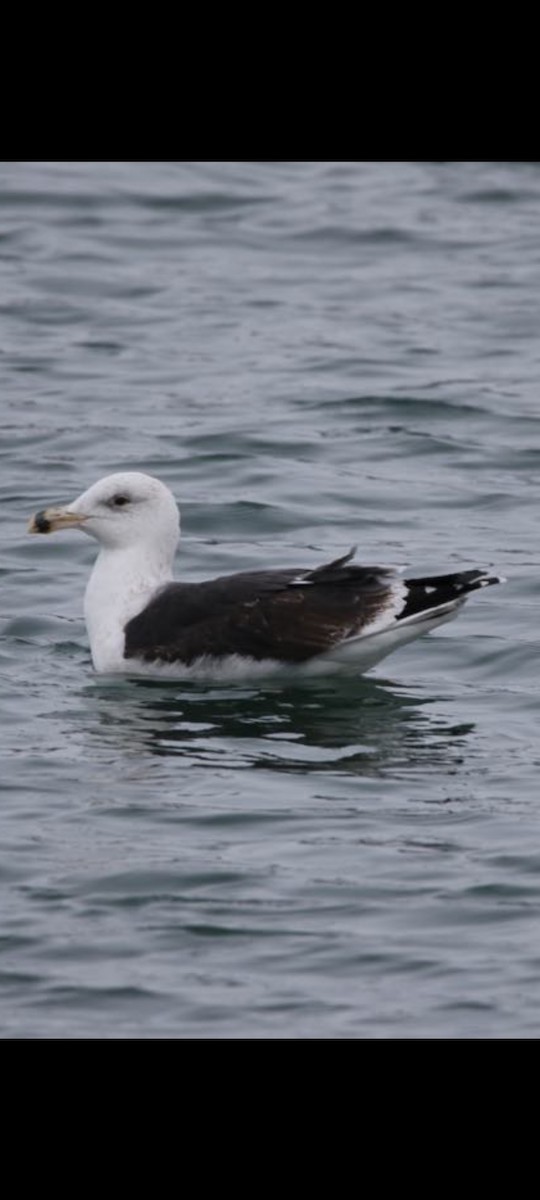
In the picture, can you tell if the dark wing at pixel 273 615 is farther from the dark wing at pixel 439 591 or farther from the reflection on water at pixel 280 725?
the reflection on water at pixel 280 725

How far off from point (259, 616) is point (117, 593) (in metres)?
0.82

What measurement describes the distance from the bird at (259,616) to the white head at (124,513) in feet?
0.05

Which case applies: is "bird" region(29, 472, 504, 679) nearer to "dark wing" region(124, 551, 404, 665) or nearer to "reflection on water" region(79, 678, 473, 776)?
"dark wing" region(124, 551, 404, 665)

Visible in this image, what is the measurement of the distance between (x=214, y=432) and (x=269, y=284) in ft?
12.6

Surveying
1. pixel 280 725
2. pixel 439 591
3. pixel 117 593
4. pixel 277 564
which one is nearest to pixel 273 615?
pixel 280 725

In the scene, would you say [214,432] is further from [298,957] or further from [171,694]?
[298,957]

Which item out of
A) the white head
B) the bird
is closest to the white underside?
the bird

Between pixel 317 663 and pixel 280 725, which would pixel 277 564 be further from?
pixel 280 725

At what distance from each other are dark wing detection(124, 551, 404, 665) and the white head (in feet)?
1.82

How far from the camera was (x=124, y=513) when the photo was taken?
40.5 ft

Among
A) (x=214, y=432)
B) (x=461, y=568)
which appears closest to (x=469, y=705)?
(x=461, y=568)

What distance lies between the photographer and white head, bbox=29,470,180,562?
40.3ft

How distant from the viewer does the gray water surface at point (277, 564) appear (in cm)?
873

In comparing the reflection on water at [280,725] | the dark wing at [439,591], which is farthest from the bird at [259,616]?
the reflection on water at [280,725]
